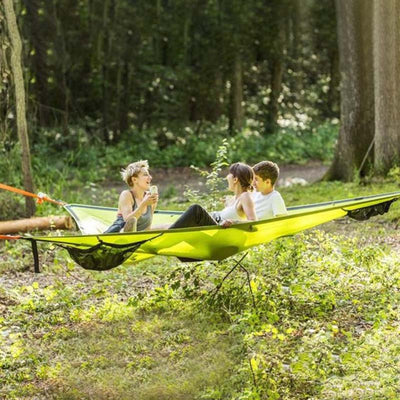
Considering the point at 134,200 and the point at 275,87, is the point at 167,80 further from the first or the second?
the point at 134,200

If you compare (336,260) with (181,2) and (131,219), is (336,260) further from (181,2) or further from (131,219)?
(181,2)

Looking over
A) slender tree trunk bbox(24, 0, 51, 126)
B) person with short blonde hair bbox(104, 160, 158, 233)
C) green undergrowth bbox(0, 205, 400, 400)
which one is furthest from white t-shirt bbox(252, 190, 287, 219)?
slender tree trunk bbox(24, 0, 51, 126)

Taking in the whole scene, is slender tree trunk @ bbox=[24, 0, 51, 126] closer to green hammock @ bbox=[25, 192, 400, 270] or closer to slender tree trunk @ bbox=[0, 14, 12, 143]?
slender tree trunk @ bbox=[0, 14, 12, 143]

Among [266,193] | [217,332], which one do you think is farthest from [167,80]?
[217,332]

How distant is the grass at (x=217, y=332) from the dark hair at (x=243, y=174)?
1.46ft

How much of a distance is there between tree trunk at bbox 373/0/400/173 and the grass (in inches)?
108

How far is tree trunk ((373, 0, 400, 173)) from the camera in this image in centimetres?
756

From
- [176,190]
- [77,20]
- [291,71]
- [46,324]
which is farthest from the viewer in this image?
[291,71]

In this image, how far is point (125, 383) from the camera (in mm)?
3461

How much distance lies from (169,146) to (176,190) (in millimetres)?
3292

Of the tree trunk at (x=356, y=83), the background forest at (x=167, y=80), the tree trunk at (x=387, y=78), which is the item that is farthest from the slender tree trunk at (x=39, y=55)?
the tree trunk at (x=387, y=78)

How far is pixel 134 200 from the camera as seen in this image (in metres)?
4.47

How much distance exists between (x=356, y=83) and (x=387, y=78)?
2.26ft

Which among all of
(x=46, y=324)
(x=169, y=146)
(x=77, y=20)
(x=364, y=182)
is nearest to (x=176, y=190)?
(x=364, y=182)
